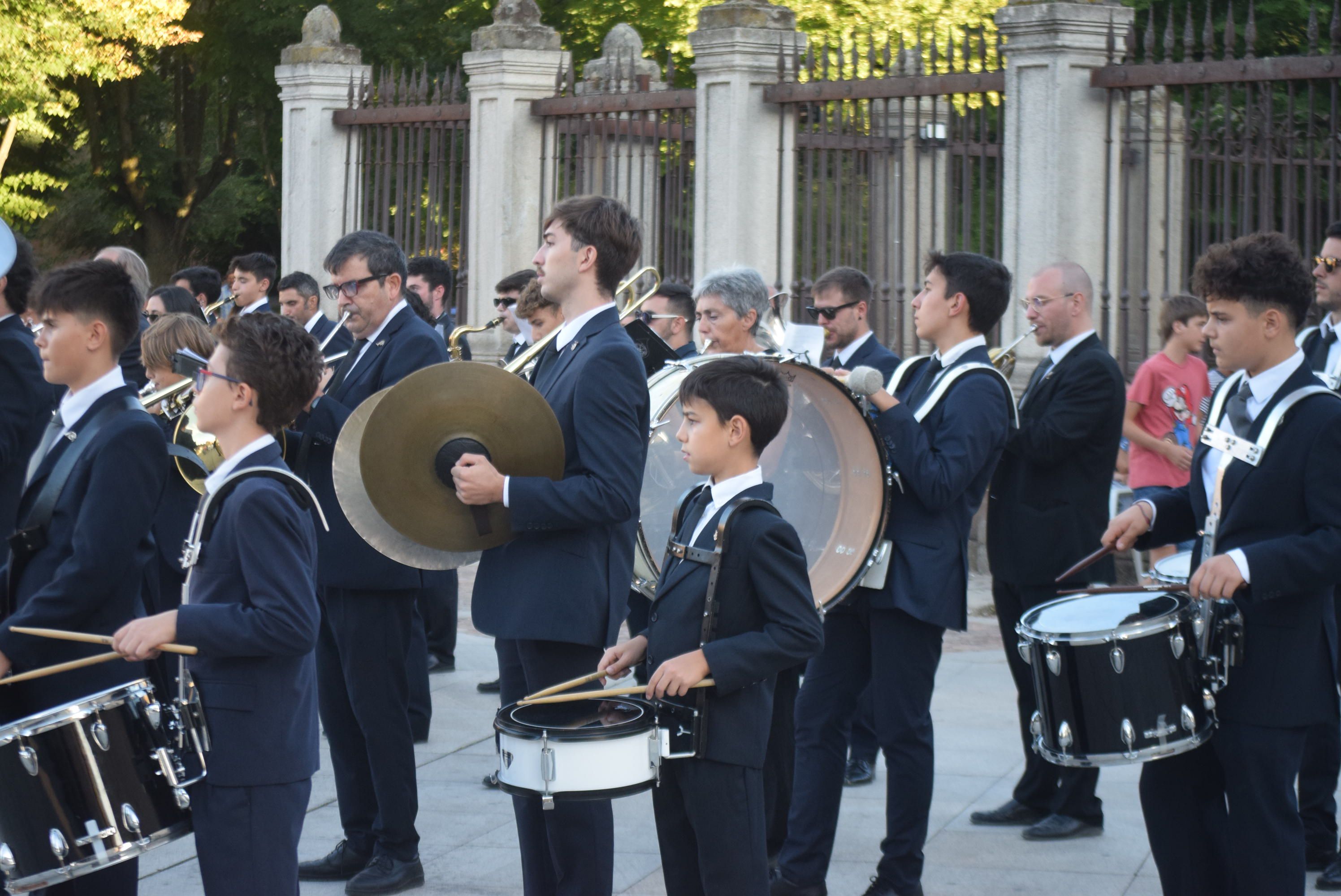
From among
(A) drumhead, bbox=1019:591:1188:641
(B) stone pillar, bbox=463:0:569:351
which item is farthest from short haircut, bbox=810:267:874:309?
(B) stone pillar, bbox=463:0:569:351

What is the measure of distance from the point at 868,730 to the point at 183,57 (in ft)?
67.4

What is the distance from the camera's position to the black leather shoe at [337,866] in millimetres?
4969

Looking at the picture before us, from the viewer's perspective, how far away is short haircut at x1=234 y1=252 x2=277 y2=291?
9.54 metres

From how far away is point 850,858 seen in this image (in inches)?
204

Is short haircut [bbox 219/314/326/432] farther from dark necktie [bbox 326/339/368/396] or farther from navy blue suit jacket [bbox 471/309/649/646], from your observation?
dark necktie [bbox 326/339/368/396]

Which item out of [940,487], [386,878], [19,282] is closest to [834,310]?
[940,487]

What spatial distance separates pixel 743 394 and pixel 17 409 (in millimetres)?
2358

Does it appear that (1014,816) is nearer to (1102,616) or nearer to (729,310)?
(1102,616)

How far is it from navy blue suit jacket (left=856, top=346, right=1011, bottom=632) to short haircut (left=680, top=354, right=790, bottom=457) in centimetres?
106

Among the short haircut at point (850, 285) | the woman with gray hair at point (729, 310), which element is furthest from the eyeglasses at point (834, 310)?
the woman with gray hair at point (729, 310)

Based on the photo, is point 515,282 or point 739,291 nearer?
point 739,291

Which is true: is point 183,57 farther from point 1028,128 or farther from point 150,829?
point 150,829

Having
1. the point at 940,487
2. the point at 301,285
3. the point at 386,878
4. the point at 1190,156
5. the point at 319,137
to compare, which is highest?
the point at 319,137

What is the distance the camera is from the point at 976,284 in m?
4.95
